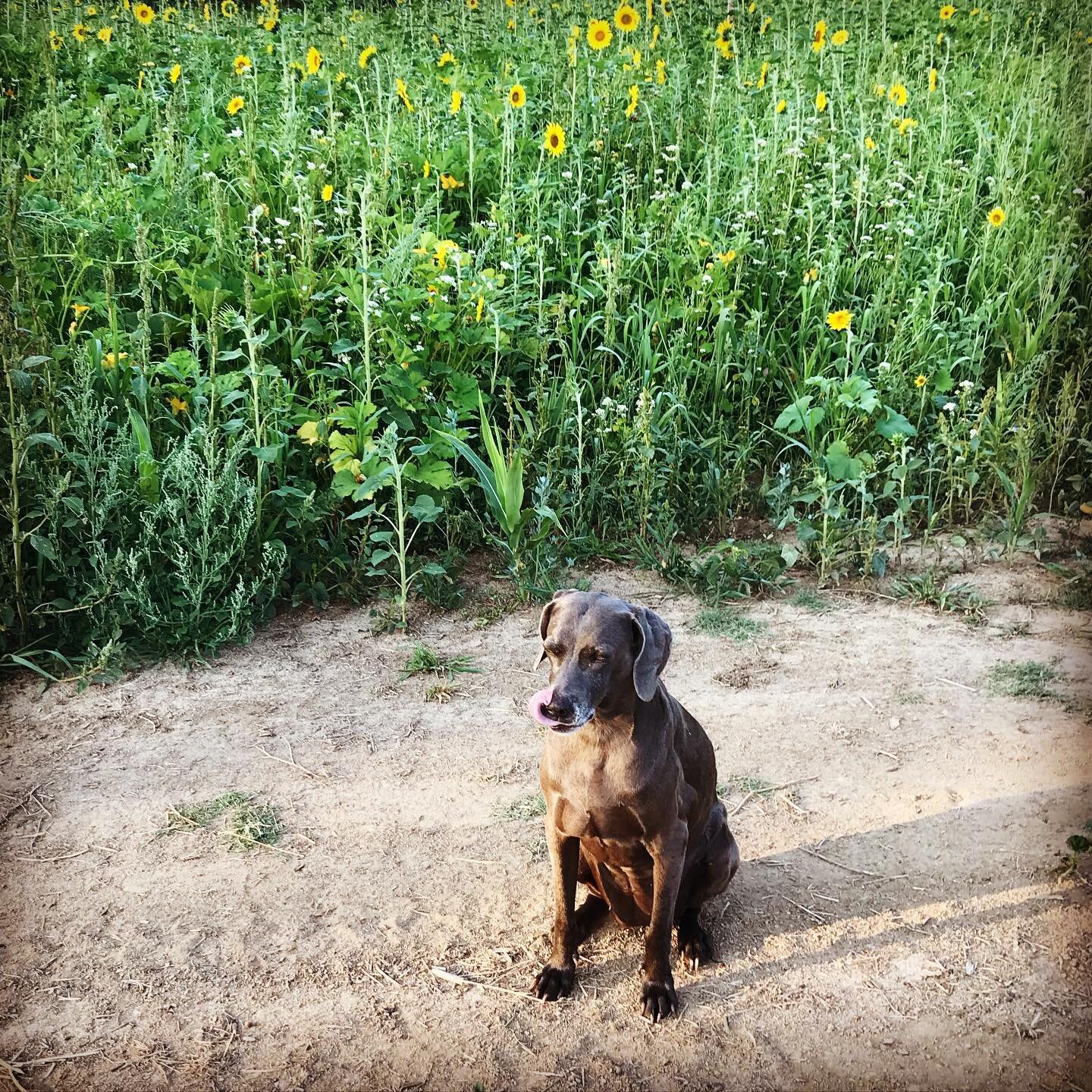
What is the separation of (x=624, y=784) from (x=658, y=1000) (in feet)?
1.83

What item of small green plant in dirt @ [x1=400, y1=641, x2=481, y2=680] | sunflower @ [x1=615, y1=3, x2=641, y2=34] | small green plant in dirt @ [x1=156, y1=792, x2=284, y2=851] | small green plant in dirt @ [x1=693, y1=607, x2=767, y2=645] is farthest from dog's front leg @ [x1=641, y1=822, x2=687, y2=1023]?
sunflower @ [x1=615, y1=3, x2=641, y2=34]

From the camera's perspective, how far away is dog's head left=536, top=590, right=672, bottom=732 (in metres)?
2.36

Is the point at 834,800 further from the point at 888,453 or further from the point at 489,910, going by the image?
the point at 888,453

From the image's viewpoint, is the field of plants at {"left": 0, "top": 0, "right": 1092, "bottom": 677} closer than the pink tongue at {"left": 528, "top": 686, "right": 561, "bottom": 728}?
No

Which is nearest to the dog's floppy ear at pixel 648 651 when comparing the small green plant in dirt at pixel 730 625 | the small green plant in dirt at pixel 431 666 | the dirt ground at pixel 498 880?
the dirt ground at pixel 498 880

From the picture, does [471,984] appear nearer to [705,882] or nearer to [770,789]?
A: [705,882]

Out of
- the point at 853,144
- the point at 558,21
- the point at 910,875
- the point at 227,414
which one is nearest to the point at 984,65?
the point at 853,144

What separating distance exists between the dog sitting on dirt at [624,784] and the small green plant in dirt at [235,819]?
1050 millimetres

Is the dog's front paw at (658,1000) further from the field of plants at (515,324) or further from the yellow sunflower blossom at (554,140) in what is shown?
the yellow sunflower blossom at (554,140)

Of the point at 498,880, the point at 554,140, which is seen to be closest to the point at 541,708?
the point at 498,880

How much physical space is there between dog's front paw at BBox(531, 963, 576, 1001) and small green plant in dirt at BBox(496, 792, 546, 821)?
726 mm

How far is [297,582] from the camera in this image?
15.6 ft

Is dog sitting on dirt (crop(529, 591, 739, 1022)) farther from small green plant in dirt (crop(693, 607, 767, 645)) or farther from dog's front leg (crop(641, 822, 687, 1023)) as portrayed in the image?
small green plant in dirt (crop(693, 607, 767, 645))

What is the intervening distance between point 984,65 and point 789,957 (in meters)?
7.05
